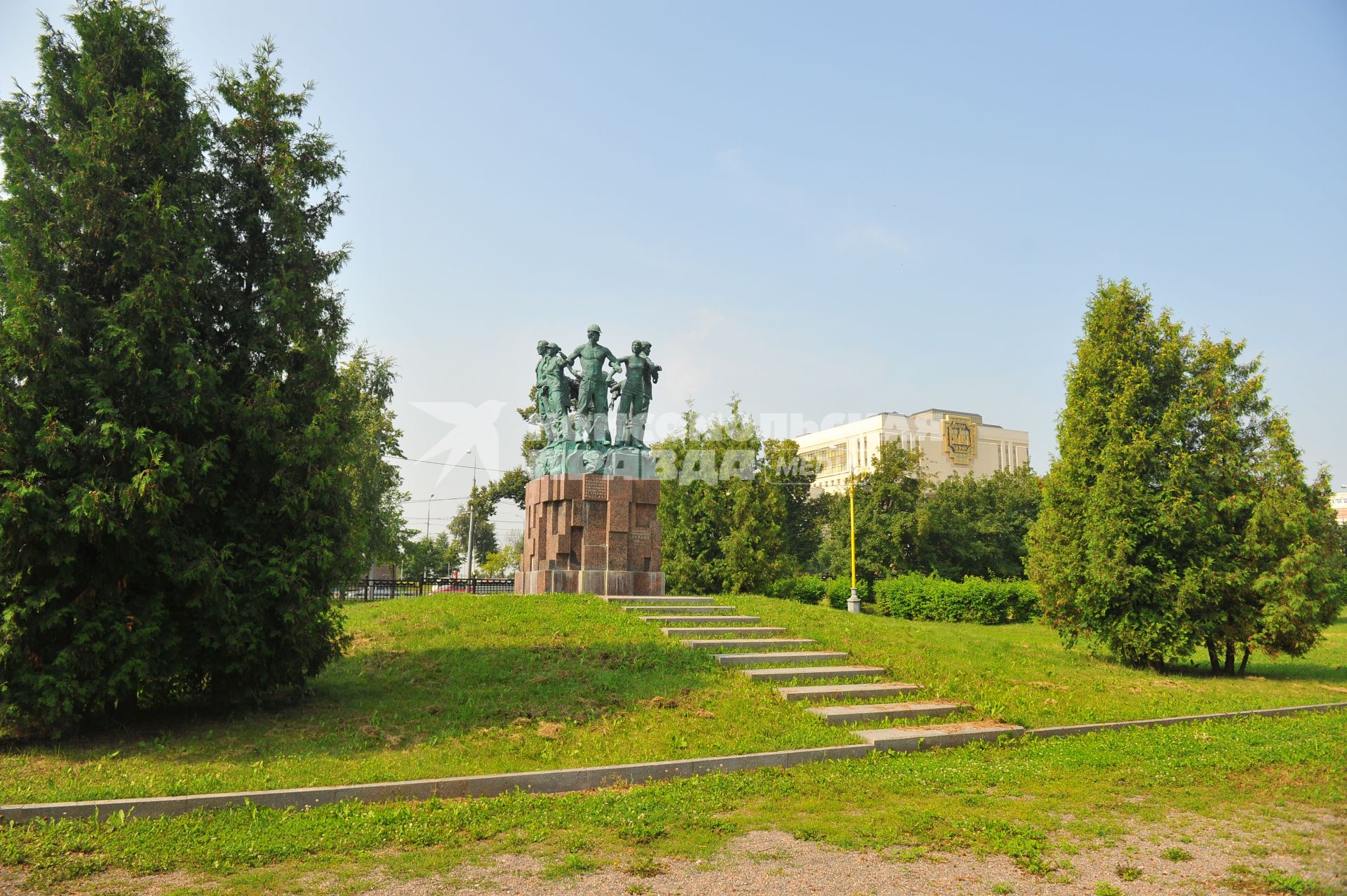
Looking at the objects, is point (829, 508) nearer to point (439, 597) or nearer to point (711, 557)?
point (711, 557)

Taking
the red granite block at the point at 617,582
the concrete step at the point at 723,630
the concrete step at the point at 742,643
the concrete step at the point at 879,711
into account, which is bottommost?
the concrete step at the point at 879,711

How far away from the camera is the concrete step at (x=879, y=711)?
→ 8.75m

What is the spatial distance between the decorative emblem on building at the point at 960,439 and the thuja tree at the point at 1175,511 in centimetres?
6270

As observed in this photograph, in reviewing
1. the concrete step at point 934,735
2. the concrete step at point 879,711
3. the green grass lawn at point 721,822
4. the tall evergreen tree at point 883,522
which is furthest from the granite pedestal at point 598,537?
the tall evergreen tree at point 883,522

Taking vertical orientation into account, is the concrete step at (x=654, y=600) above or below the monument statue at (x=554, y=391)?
below

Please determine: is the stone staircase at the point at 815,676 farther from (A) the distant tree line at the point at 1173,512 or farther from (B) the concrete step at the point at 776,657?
(A) the distant tree line at the point at 1173,512

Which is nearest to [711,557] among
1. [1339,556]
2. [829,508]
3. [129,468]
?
[829,508]

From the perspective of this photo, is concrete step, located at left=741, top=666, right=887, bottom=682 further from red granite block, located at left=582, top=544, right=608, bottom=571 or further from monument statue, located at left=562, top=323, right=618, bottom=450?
monument statue, located at left=562, top=323, right=618, bottom=450

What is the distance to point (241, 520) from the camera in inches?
310

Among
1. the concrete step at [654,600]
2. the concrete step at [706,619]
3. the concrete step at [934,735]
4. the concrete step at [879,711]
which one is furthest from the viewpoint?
the concrete step at [654,600]

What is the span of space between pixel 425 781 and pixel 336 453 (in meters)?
3.71

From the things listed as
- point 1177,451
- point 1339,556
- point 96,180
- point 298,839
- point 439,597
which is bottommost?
point 298,839

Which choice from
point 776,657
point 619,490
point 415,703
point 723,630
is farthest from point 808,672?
point 619,490

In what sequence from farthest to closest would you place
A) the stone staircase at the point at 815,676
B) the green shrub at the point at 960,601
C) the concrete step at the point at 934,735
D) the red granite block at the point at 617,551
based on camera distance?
1. the green shrub at the point at 960,601
2. the red granite block at the point at 617,551
3. the stone staircase at the point at 815,676
4. the concrete step at the point at 934,735
